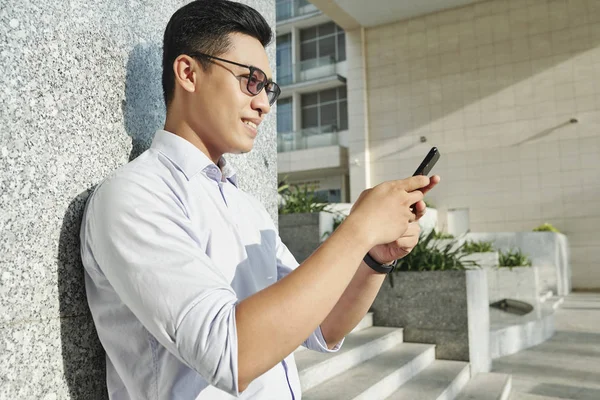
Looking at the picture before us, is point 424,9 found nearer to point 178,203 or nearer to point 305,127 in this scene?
point 305,127

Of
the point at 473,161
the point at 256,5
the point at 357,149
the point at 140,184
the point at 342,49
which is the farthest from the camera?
the point at 342,49

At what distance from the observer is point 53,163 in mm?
1274

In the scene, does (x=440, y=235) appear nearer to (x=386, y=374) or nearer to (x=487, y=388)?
(x=487, y=388)

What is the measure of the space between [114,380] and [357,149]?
20.7m

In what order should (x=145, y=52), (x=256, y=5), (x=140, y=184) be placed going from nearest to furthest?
(x=140, y=184) < (x=145, y=52) < (x=256, y=5)

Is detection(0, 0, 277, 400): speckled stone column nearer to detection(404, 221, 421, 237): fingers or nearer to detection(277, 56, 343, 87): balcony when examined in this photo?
detection(404, 221, 421, 237): fingers

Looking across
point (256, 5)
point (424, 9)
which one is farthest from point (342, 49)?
point (256, 5)

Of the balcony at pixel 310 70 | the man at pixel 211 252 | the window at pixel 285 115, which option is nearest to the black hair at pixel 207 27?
the man at pixel 211 252

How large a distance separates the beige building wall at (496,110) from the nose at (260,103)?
19.0 metres

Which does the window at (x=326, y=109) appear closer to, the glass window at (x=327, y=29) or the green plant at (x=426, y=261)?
the glass window at (x=327, y=29)

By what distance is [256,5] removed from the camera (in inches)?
93.0

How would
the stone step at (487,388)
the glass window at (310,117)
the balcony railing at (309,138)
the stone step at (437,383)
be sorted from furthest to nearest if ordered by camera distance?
the glass window at (310,117) < the balcony railing at (309,138) < the stone step at (487,388) < the stone step at (437,383)

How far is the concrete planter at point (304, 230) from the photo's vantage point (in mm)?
7078

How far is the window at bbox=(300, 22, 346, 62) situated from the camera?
25125mm
